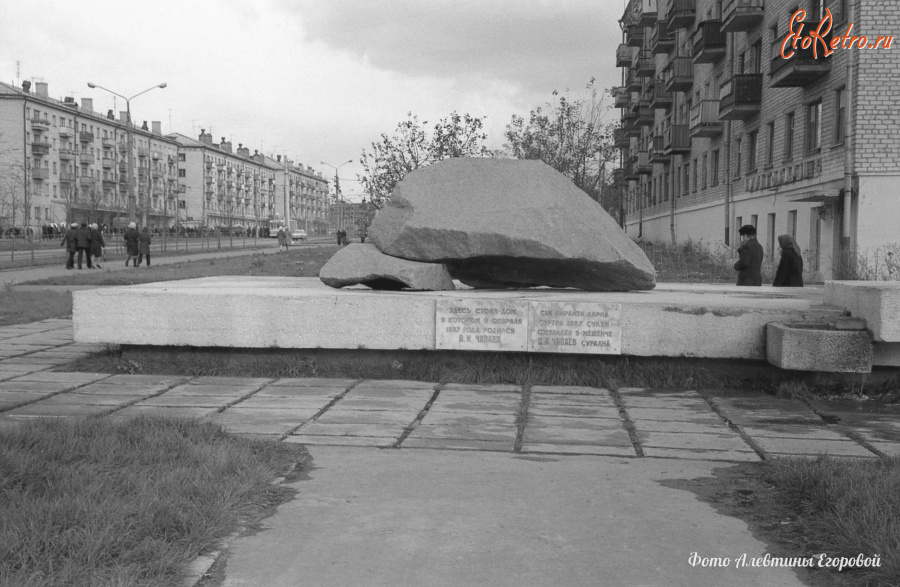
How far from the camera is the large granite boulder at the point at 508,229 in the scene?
819cm

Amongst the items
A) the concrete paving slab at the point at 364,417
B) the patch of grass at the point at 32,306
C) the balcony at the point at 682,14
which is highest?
the balcony at the point at 682,14

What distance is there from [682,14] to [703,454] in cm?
3751

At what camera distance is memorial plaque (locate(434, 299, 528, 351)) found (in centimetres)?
741

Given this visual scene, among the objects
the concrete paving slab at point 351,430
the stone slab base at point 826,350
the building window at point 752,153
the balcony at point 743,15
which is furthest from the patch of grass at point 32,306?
the building window at point 752,153

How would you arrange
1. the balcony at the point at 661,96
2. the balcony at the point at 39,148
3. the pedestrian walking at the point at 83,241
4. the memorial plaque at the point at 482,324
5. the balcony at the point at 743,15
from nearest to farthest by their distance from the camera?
the memorial plaque at the point at 482,324 → the pedestrian walking at the point at 83,241 → the balcony at the point at 743,15 → the balcony at the point at 661,96 → the balcony at the point at 39,148

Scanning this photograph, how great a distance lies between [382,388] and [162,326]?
7.18ft

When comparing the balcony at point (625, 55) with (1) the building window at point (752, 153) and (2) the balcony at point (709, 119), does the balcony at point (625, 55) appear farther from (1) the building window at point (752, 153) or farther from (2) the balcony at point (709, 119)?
(1) the building window at point (752, 153)

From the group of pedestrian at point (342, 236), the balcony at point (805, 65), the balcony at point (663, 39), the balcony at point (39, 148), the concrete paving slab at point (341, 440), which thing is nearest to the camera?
the concrete paving slab at point (341, 440)

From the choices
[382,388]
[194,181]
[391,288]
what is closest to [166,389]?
[382,388]

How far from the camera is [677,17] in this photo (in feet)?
129

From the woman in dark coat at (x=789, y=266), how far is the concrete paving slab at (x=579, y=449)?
7078 mm

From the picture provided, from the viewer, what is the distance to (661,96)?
152 feet

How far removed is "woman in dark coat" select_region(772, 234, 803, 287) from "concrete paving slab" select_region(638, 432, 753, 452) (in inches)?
256

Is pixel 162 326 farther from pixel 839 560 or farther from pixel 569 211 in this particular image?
pixel 839 560
